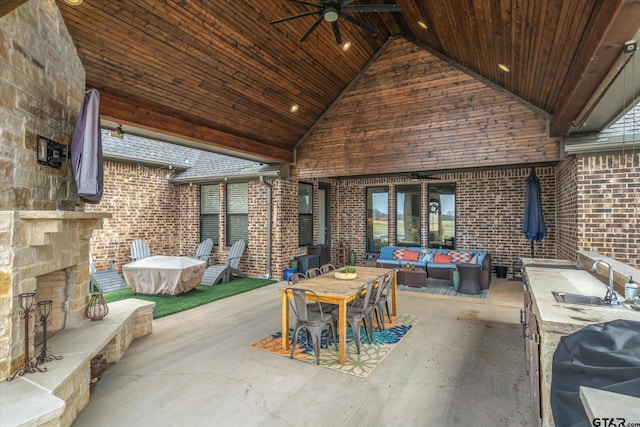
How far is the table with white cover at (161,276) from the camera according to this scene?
6.52 m

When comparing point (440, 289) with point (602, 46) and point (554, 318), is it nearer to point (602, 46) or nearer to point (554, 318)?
point (554, 318)

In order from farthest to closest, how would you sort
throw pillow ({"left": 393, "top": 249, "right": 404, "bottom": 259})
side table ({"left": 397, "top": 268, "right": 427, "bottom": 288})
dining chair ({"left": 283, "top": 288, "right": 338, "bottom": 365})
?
throw pillow ({"left": 393, "top": 249, "right": 404, "bottom": 259}), side table ({"left": 397, "top": 268, "right": 427, "bottom": 288}), dining chair ({"left": 283, "top": 288, "right": 338, "bottom": 365})

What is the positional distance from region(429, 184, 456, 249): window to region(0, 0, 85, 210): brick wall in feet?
27.5

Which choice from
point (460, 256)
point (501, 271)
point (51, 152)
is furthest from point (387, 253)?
point (51, 152)

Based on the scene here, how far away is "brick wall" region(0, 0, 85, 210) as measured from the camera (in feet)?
8.05

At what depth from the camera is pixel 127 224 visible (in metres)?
8.67

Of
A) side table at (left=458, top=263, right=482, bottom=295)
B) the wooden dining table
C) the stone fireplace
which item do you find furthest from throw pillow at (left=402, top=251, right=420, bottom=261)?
the stone fireplace

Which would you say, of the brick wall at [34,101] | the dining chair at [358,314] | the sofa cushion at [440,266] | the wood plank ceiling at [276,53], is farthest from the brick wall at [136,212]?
the sofa cushion at [440,266]

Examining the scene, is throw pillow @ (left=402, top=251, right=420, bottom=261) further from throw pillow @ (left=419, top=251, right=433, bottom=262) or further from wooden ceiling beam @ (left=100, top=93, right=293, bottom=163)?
wooden ceiling beam @ (left=100, top=93, right=293, bottom=163)

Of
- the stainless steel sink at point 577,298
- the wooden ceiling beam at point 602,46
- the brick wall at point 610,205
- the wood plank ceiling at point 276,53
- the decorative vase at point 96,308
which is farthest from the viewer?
the brick wall at point 610,205

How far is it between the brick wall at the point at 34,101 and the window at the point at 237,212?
567 centimetres

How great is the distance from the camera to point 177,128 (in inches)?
219

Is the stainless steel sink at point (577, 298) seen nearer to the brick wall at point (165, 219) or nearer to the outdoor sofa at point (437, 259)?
the outdoor sofa at point (437, 259)

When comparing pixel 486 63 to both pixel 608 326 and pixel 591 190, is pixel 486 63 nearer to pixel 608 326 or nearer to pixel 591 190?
pixel 591 190
